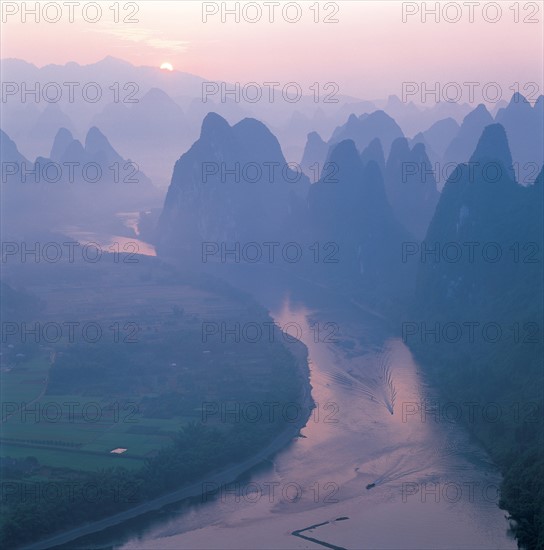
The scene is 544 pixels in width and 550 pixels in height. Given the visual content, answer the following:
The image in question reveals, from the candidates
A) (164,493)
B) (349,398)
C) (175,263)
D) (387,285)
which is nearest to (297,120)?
(175,263)

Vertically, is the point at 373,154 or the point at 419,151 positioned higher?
the point at 373,154

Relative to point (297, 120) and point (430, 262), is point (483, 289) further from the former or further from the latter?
→ point (297, 120)

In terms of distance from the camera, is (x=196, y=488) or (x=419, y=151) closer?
(x=196, y=488)

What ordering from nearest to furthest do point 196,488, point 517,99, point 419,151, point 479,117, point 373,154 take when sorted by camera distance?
point 196,488 → point 419,151 → point 373,154 → point 517,99 → point 479,117

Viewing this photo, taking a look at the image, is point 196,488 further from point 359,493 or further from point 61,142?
point 61,142

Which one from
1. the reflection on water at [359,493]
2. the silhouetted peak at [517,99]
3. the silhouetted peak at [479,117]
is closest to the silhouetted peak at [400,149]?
the silhouetted peak at [517,99]

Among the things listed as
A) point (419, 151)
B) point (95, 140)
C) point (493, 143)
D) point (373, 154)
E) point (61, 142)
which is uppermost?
point (61, 142)

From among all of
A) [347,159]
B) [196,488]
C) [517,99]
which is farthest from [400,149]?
[196,488]

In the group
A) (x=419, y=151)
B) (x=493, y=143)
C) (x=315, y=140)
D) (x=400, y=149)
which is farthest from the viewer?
(x=315, y=140)

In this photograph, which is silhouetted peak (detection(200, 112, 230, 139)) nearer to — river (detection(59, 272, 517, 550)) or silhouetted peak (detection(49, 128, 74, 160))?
river (detection(59, 272, 517, 550))
